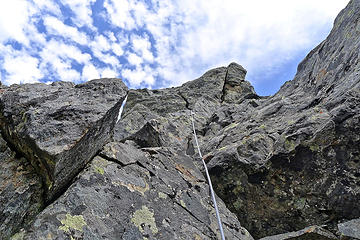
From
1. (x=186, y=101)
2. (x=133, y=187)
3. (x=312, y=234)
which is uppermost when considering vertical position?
(x=186, y=101)

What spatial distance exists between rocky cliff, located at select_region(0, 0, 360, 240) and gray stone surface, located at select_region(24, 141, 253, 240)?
28 millimetres

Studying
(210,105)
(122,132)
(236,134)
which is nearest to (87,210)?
(236,134)

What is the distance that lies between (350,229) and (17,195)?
8.67m

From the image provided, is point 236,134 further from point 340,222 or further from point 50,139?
point 50,139

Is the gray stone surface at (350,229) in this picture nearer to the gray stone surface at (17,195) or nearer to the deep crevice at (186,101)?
the gray stone surface at (17,195)

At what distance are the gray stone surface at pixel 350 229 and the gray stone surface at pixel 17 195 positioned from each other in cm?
793

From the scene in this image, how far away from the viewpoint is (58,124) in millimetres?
7109

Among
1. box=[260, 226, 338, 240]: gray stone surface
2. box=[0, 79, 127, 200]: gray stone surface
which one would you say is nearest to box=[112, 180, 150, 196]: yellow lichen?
box=[0, 79, 127, 200]: gray stone surface

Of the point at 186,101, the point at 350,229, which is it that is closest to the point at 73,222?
the point at 350,229

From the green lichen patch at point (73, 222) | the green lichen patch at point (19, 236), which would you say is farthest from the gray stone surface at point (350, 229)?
the green lichen patch at point (19, 236)

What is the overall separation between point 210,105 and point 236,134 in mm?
14415

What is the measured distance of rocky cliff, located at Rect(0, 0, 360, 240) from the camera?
6125mm

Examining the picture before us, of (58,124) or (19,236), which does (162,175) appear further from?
(19,236)

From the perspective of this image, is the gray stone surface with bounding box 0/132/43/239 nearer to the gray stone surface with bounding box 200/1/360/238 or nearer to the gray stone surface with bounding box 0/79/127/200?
the gray stone surface with bounding box 0/79/127/200
